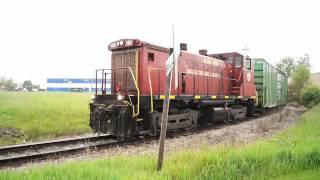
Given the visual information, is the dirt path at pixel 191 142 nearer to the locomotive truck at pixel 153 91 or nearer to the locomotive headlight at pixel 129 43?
the locomotive truck at pixel 153 91

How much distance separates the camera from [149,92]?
1317 cm

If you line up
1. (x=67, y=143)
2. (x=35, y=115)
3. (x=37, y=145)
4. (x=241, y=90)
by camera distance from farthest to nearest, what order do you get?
1. (x=241, y=90)
2. (x=35, y=115)
3. (x=67, y=143)
4. (x=37, y=145)

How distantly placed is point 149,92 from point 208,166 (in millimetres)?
6486

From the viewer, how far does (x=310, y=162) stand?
25.9 ft

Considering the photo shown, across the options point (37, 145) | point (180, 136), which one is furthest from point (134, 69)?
point (37, 145)

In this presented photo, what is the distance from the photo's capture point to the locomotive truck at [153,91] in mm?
12258

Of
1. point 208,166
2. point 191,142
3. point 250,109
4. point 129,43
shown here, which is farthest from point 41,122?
point 250,109

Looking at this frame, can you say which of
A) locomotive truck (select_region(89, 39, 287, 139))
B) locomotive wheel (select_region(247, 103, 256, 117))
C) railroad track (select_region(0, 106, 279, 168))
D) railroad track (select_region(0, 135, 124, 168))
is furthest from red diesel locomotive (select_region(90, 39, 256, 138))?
locomotive wheel (select_region(247, 103, 256, 117))

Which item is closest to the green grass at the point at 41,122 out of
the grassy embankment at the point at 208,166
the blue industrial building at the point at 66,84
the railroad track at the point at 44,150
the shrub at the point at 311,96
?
the railroad track at the point at 44,150

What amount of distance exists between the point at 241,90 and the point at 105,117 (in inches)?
381

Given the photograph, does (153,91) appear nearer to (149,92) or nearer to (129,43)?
(149,92)

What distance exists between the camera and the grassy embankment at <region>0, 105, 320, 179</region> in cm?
594

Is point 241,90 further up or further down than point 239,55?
further down

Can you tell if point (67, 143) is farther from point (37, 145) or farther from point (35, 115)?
point (35, 115)
